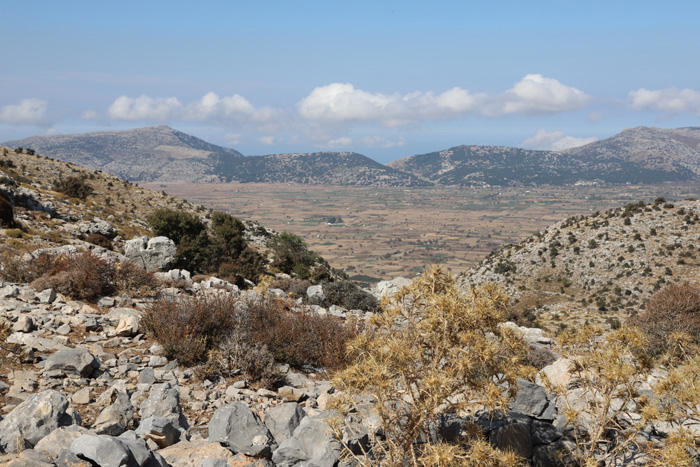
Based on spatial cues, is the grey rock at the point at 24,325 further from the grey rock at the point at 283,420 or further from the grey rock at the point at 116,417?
the grey rock at the point at 283,420

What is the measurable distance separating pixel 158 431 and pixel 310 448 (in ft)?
6.50

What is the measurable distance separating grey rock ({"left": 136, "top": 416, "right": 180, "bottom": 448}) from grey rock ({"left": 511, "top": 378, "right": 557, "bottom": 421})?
4802 mm

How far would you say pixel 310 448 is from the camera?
5.46 metres

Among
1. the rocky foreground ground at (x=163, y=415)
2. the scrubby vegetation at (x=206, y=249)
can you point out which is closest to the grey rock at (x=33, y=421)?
the rocky foreground ground at (x=163, y=415)

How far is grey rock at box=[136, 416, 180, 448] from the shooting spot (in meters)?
5.39

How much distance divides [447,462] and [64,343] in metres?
7.64

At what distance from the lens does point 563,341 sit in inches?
206

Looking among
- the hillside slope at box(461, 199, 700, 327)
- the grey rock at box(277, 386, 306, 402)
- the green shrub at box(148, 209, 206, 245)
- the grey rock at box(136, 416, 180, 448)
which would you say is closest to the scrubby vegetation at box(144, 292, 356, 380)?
the grey rock at box(277, 386, 306, 402)

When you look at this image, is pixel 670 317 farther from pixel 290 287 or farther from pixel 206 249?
pixel 206 249

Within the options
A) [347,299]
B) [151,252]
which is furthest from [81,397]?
[151,252]

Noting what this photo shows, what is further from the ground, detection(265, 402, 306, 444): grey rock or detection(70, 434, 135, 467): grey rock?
A: detection(70, 434, 135, 467): grey rock

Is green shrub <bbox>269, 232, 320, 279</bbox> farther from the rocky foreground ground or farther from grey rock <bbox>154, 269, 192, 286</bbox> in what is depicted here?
the rocky foreground ground

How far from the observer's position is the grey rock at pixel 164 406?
232 inches

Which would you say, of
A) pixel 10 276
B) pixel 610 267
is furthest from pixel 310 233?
pixel 10 276
